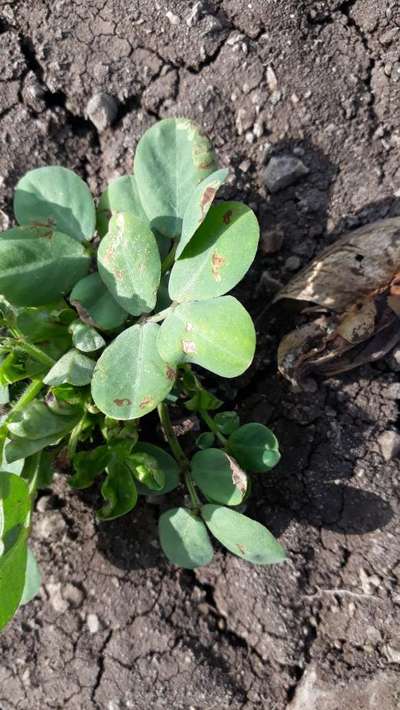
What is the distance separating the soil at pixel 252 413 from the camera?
1819mm

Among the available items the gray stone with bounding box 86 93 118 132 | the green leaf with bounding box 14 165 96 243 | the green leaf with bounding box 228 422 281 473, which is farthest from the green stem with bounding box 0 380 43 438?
the gray stone with bounding box 86 93 118 132

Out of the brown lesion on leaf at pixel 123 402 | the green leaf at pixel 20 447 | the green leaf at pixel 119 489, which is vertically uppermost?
the brown lesion on leaf at pixel 123 402

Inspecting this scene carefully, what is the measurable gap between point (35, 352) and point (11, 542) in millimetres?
473

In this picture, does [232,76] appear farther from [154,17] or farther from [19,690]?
[19,690]

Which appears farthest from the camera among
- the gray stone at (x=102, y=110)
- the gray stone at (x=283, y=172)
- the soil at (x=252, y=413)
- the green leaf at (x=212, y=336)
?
the gray stone at (x=102, y=110)

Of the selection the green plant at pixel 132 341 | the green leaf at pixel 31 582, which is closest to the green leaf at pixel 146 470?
the green plant at pixel 132 341

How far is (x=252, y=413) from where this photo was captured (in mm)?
1941

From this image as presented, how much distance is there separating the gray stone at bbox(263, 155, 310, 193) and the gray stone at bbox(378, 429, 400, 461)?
83 centimetres

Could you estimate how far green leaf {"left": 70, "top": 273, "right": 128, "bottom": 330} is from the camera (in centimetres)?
162

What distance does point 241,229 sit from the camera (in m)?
1.44

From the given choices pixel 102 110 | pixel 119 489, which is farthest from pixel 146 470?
pixel 102 110

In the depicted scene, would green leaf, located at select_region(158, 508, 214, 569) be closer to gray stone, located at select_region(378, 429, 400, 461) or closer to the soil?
the soil

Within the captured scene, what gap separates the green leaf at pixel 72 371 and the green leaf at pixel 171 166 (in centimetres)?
45

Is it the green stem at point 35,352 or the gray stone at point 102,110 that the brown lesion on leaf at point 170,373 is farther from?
the gray stone at point 102,110
